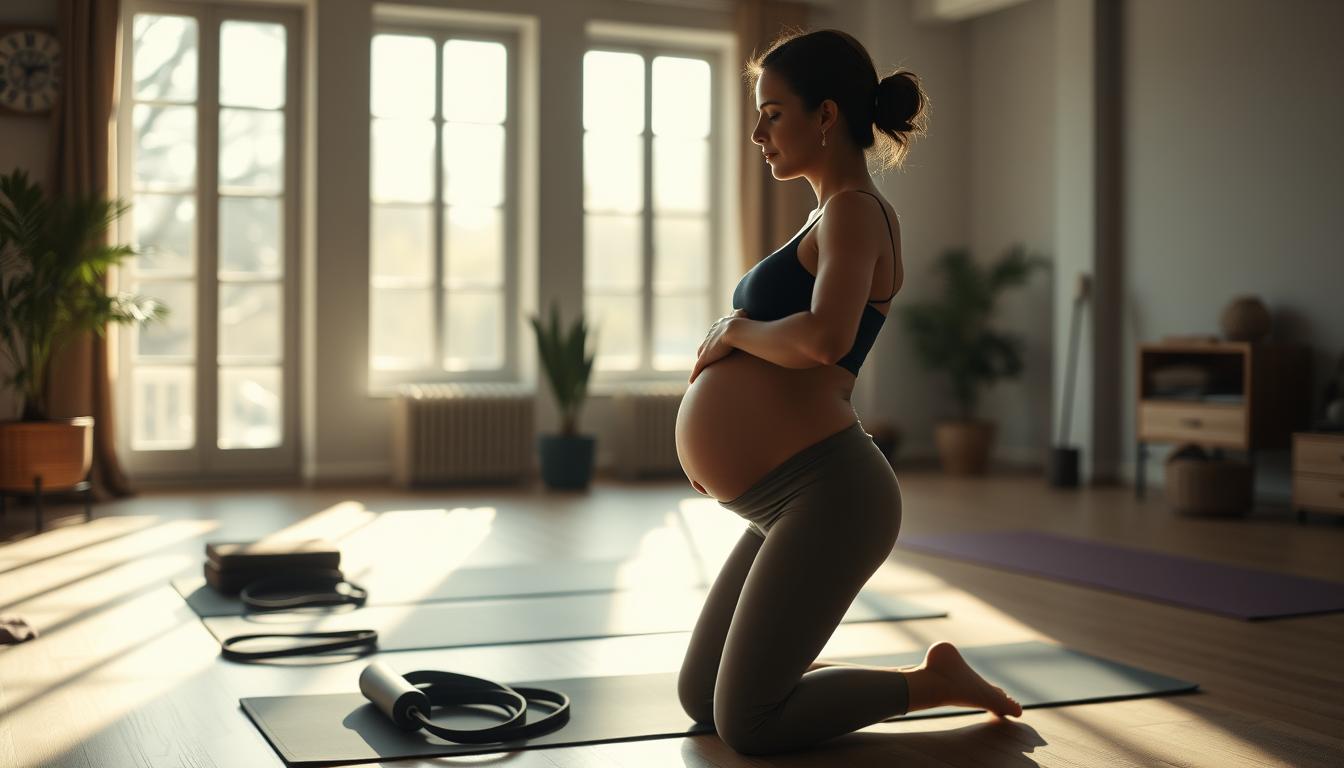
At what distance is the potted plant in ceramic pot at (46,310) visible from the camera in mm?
5379

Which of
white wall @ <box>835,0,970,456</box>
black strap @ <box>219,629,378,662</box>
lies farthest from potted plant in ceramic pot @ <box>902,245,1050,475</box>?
black strap @ <box>219,629,378,662</box>

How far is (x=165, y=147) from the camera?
7078 mm

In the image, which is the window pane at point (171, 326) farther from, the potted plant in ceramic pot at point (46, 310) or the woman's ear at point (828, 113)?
the woman's ear at point (828, 113)

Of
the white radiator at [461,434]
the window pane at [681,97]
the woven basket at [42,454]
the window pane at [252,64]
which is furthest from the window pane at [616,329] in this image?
the woven basket at [42,454]

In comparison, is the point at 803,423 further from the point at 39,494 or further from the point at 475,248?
the point at 475,248

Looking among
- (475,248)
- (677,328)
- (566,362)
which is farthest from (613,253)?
(566,362)

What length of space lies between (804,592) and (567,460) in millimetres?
4910

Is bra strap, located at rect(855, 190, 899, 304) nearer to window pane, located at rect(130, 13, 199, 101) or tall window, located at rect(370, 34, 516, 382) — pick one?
tall window, located at rect(370, 34, 516, 382)

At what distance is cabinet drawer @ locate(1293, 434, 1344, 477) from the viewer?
5.56m

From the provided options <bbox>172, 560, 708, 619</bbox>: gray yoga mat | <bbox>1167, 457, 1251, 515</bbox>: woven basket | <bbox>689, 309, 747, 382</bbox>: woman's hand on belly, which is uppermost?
<bbox>689, 309, 747, 382</bbox>: woman's hand on belly

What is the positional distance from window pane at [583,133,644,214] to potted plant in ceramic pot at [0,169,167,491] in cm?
288

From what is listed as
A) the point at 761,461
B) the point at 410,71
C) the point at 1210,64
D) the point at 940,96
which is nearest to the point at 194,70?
the point at 410,71

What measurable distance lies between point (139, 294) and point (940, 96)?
16.6 feet

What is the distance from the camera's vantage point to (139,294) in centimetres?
703
